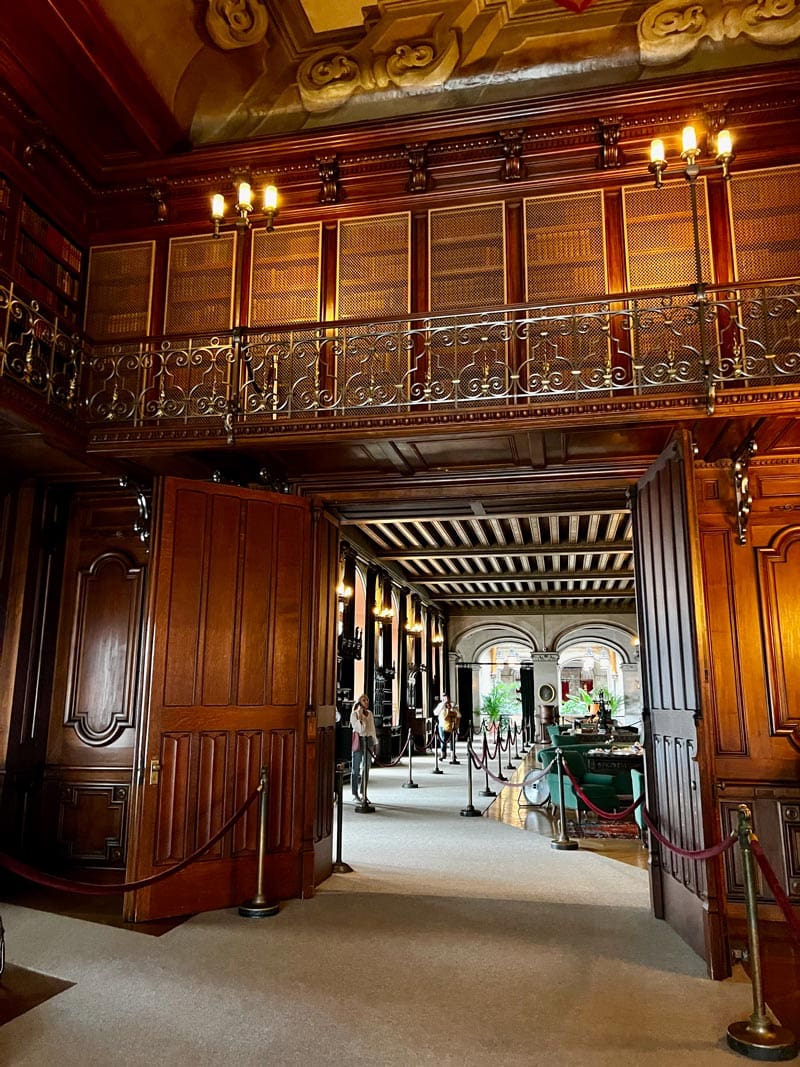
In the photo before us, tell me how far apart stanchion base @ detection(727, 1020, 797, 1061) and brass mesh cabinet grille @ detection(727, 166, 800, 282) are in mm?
5012

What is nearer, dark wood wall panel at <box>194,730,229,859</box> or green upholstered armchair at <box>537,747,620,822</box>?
dark wood wall panel at <box>194,730,229,859</box>

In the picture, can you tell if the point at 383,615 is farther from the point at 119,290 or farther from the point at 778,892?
the point at 778,892

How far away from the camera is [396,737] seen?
17516 millimetres

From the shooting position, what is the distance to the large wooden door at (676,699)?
15.3 ft

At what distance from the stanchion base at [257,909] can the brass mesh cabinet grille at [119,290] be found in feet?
15.8

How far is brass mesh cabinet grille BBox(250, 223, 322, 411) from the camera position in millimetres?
6145

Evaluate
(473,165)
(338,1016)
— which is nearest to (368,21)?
(473,165)

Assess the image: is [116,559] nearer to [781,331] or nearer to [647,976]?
[647,976]

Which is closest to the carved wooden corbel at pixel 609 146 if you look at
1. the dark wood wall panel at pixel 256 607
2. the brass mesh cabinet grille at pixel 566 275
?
the brass mesh cabinet grille at pixel 566 275

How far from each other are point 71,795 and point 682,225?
7.01m

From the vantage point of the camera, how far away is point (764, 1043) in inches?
134

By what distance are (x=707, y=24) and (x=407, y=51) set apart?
268cm

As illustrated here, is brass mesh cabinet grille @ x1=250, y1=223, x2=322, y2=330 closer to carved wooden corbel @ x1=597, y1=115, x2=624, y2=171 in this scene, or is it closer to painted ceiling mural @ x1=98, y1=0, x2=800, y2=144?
painted ceiling mural @ x1=98, y1=0, x2=800, y2=144

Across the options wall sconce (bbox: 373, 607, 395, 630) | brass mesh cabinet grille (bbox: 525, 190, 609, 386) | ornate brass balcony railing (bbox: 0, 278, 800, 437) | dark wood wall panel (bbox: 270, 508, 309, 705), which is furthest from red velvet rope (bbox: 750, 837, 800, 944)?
wall sconce (bbox: 373, 607, 395, 630)
